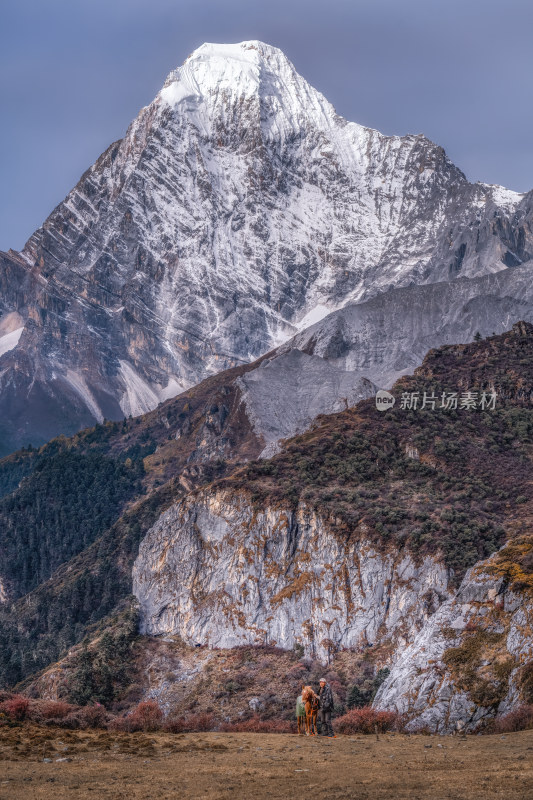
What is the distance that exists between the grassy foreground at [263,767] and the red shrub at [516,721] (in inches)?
78.1

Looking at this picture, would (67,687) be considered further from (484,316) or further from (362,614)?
(484,316)

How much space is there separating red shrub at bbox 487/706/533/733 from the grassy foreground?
1.98 metres

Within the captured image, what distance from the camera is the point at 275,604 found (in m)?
58.9

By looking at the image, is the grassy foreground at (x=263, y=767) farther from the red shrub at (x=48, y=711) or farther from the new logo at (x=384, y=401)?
the new logo at (x=384, y=401)

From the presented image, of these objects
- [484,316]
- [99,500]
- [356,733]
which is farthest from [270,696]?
[484,316]

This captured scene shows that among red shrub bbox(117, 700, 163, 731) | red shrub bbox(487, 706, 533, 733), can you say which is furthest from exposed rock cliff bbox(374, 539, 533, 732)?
red shrub bbox(117, 700, 163, 731)

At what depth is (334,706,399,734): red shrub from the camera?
35375mm

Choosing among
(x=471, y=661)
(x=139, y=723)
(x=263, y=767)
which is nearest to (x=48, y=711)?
(x=139, y=723)

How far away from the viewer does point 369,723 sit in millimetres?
35562

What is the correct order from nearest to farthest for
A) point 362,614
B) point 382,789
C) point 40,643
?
point 382,789 → point 362,614 → point 40,643

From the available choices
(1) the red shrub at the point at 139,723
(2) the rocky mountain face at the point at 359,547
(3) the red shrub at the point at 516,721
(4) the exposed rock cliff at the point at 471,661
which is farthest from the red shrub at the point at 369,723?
(1) the red shrub at the point at 139,723

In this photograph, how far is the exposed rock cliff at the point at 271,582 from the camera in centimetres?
5472

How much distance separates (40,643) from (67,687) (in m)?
36.7

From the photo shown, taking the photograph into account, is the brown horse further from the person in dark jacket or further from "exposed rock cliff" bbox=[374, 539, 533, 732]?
"exposed rock cliff" bbox=[374, 539, 533, 732]
